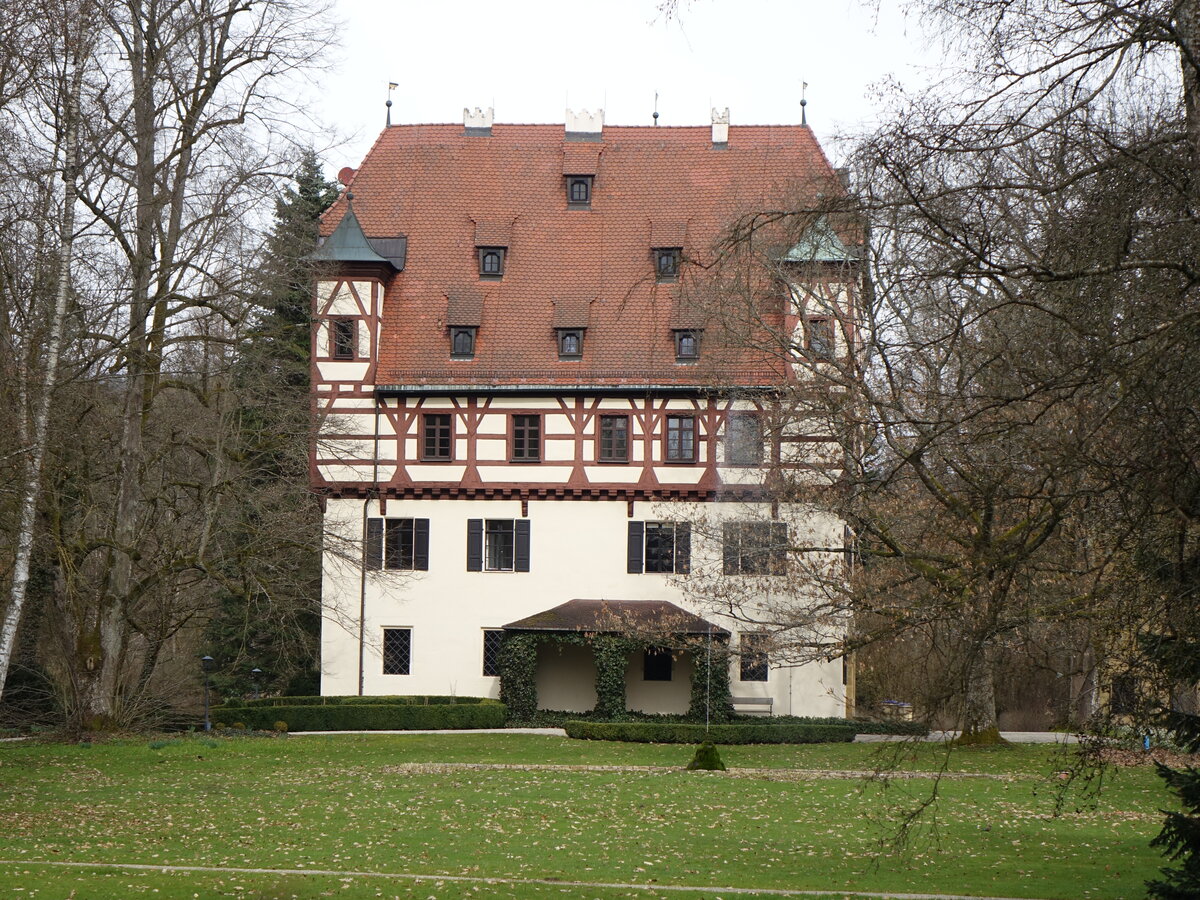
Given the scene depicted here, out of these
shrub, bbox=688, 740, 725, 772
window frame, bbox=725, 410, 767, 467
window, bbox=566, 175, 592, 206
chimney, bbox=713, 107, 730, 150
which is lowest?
shrub, bbox=688, 740, 725, 772

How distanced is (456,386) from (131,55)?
496 inches

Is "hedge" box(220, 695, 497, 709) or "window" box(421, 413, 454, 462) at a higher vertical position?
"window" box(421, 413, 454, 462)

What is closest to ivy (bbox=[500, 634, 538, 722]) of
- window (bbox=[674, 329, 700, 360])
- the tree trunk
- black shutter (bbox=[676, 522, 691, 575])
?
black shutter (bbox=[676, 522, 691, 575])

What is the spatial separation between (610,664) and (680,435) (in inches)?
245

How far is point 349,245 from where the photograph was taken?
121 ft

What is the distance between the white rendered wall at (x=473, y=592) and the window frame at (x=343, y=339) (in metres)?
3.75

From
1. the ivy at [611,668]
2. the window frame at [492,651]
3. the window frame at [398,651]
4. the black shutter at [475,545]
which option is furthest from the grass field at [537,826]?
the black shutter at [475,545]

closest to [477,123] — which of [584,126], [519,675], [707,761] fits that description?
[584,126]

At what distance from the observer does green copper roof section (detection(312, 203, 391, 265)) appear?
120ft

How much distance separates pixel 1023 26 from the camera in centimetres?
740

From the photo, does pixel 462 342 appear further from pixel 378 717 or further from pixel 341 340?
pixel 378 717

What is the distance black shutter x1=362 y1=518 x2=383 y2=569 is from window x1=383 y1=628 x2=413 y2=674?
1.83m

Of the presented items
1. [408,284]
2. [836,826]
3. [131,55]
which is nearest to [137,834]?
[836,826]

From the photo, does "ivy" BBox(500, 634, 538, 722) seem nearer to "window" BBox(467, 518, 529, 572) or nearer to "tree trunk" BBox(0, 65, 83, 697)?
"window" BBox(467, 518, 529, 572)
